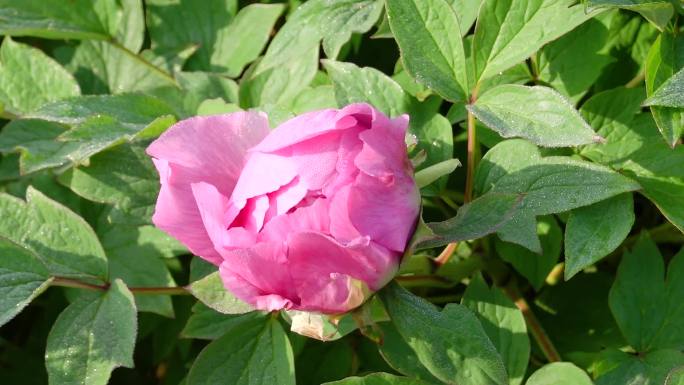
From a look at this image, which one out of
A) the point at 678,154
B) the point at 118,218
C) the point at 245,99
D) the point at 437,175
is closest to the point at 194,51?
the point at 245,99

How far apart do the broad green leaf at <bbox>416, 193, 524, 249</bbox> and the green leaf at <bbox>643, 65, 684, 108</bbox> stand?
167 mm

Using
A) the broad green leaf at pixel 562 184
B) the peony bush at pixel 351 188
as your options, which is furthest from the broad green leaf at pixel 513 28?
the broad green leaf at pixel 562 184

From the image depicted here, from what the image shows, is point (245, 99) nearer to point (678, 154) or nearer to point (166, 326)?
point (166, 326)

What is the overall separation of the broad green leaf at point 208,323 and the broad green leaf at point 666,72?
1.78 feet

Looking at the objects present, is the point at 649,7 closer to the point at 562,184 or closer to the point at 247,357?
the point at 562,184

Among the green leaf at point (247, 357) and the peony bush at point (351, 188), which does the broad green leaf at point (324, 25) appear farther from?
the green leaf at point (247, 357)

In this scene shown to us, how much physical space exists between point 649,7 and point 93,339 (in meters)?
0.75

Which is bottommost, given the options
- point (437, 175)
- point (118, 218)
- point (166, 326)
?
point (166, 326)

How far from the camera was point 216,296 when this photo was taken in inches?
38.7

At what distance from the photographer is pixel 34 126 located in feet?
4.39

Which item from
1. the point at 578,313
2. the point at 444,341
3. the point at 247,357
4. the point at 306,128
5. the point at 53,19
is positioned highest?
the point at 306,128

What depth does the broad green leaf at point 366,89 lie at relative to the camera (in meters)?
1.08

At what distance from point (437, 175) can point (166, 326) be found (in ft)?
2.16

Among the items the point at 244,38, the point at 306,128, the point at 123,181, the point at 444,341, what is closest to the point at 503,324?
the point at 444,341
